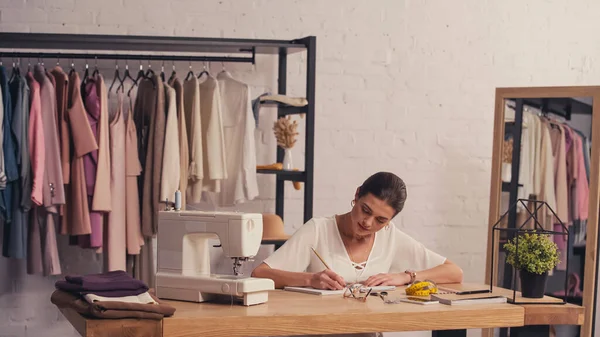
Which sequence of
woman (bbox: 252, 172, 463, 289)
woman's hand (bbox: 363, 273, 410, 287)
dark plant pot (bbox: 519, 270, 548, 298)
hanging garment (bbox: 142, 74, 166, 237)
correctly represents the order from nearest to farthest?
dark plant pot (bbox: 519, 270, 548, 298)
woman's hand (bbox: 363, 273, 410, 287)
woman (bbox: 252, 172, 463, 289)
hanging garment (bbox: 142, 74, 166, 237)

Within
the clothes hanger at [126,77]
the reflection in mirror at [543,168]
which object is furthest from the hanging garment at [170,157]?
the reflection in mirror at [543,168]

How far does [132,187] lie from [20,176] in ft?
1.83

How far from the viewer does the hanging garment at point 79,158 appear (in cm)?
435

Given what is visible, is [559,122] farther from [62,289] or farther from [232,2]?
[62,289]

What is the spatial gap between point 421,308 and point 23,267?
9.07 ft

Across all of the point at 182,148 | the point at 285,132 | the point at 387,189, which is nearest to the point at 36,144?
the point at 182,148

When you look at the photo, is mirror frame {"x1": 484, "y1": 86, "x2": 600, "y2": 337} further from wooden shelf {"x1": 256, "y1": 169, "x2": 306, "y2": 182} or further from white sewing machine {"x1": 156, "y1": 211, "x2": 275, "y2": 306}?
white sewing machine {"x1": 156, "y1": 211, "x2": 275, "y2": 306}

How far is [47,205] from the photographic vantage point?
430cm

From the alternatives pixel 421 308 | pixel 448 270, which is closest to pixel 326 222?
pixel 448 270

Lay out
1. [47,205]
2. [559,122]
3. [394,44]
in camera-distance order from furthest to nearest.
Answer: [394,44] → [559,122] → [47,205]

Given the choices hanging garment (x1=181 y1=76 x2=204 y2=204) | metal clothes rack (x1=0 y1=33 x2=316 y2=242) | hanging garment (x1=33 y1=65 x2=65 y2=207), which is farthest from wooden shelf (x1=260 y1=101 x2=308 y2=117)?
hanging garment (x1=33 y1=65 x2=65 y2=207)

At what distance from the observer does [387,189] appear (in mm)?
3484

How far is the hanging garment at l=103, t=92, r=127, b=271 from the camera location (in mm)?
4441

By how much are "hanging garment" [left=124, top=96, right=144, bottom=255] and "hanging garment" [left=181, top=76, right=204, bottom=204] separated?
0.28m
